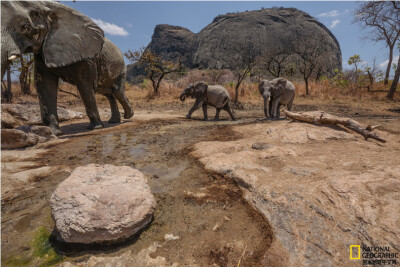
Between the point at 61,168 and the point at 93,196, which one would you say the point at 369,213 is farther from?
the point at 61,168

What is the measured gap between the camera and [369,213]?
154 centimetres

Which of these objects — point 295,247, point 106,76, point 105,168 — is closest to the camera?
point 295,247

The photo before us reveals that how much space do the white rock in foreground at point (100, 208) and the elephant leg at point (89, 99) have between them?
3.97m

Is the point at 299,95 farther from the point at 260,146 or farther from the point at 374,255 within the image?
the point at 374,255

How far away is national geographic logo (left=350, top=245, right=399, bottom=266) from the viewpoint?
1.27 meters

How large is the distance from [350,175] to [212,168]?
4.41 ft

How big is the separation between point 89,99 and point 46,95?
857 millimetres

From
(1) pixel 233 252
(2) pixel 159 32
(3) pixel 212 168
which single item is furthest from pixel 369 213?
(2) pixel 159 32

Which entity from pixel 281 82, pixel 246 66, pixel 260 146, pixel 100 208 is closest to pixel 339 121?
pixel 260 146

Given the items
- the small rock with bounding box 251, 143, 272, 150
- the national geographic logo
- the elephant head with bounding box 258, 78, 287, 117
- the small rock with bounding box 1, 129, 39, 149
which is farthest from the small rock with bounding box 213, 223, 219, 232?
the elephant head with bounding box 258, 78, 287, 117

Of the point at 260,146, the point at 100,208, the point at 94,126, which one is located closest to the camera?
the point at 100,208

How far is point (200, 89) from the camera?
24.1 ft

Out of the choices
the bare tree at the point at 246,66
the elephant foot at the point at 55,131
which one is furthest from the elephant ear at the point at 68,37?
the bare tree at the point at 246,66

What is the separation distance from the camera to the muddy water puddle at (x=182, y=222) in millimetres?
1422
